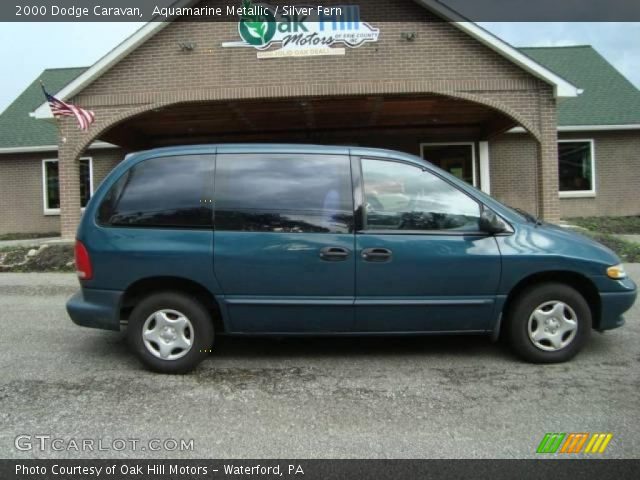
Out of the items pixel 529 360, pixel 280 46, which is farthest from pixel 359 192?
pixel 280 46

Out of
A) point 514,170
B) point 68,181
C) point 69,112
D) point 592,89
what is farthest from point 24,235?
point 592,89

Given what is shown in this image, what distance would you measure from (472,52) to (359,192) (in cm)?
743

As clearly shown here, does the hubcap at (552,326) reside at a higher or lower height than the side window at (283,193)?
lower

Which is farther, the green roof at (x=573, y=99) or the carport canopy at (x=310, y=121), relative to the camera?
the green roof at (x=573, y=99)

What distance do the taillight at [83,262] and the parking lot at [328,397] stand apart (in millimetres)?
822

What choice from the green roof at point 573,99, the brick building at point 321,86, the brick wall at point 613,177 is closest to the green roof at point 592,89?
the green roof at point 573,99

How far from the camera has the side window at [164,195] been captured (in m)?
4.33

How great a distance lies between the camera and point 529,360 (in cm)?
442

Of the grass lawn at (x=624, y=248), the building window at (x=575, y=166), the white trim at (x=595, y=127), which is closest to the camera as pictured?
the grass lawn at (x=624, y=248)

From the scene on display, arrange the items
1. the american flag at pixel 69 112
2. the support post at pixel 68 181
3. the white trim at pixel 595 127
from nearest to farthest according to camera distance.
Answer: the american flag at pixel 69 112 < the support post at pixel 68 181 < the white trim at pixel 595 127

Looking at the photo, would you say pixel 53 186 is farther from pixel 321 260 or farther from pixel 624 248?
pixel 624 248

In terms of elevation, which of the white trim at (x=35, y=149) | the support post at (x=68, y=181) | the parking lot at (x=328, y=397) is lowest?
the parking lot at (x=328, y=397)

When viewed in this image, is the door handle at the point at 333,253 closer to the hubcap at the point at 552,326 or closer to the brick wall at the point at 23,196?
the hubcap at the point at 552,326

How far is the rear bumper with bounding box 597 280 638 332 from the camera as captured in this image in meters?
4.35
